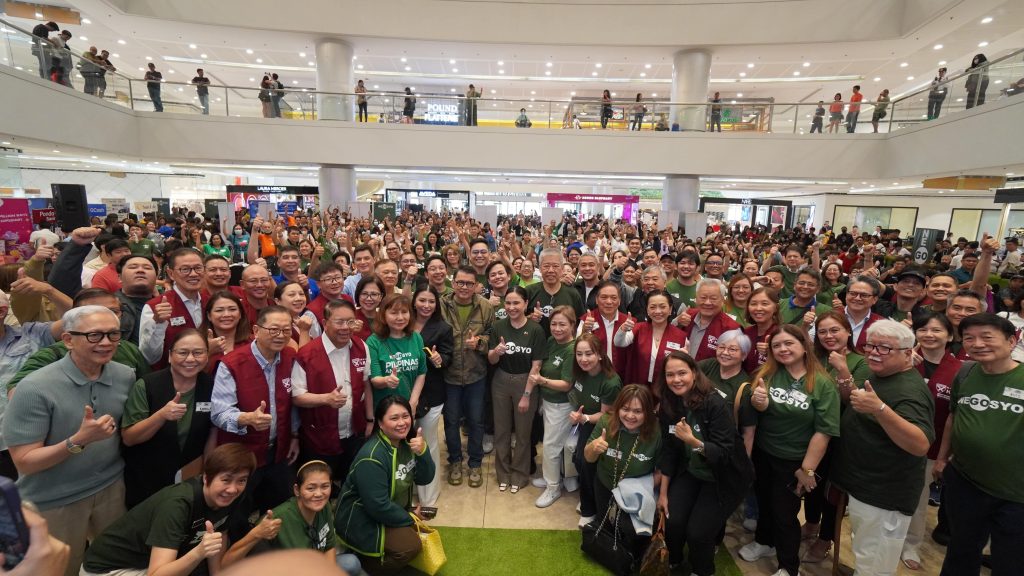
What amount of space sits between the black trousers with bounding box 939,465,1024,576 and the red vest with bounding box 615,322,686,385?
5.91 feet

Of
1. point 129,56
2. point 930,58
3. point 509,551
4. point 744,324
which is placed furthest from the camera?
point 129,56

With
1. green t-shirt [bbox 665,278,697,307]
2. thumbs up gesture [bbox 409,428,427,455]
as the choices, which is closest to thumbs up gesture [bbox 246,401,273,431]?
thumbs up gesture [bbox 409,428,427,455]

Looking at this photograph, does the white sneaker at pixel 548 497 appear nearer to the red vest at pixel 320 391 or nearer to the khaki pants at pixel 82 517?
the red vest at pixel 320 391

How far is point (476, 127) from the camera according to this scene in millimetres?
15523

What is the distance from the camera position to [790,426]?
3.04 metres

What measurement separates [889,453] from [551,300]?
2830 mm

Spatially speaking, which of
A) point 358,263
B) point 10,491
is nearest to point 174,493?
point 10,491

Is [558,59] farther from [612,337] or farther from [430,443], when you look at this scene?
[430,443]

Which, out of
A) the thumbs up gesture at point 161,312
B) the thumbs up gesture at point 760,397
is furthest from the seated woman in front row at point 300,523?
the thumbs up gesture at point 760,397

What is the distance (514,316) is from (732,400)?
71.1 inches

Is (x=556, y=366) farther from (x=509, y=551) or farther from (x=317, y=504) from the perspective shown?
(x=317, y=504)

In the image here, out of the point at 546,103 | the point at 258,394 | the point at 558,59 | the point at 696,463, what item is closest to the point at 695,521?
the point at 696,463

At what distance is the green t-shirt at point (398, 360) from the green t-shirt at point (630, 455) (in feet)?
5.20

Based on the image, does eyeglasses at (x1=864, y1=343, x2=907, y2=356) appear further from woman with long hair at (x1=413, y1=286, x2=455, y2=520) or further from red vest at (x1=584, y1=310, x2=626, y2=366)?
Answer: woman with long hair at (x1=413, y1=286, x2=455, y2=520)
